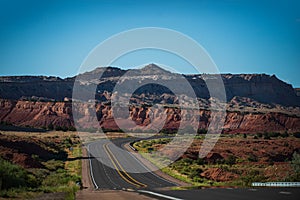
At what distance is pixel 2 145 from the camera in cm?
4938

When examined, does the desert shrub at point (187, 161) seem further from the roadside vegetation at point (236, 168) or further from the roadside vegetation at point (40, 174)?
the roadside vegetation at point (40, 174)

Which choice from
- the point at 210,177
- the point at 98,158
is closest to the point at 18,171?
the point at 210,177

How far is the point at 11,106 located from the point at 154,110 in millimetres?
50890

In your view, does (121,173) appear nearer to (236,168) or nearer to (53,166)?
(53,166)

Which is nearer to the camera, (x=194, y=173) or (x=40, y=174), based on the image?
(x=40, y=174)

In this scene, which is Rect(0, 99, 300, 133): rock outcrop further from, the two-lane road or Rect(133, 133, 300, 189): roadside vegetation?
the two-lane road

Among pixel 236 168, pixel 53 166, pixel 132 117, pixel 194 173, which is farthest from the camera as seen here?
pixel 132 117

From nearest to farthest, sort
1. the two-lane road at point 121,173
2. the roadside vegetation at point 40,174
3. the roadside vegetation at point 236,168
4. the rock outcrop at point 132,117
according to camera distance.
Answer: the roadside vegetation at point 40,174
the roadside vegetation at point 236,168
the two-lane road at point 121,173
the rock outcrop at point 132,117

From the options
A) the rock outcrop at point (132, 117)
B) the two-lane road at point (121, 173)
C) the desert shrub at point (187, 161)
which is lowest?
the two-lane road at point (121, 173)

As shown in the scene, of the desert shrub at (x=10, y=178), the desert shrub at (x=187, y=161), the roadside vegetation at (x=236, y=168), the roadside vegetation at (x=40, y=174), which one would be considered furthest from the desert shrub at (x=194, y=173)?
the desert shrub at (x=10, y=178)

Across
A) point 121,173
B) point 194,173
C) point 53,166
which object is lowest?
point 121,173

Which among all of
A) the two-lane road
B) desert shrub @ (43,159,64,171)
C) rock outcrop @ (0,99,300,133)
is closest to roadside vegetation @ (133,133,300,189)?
the two-lane road

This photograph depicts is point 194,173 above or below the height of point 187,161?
below

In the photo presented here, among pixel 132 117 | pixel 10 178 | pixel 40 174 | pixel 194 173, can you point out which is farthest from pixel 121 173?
pixel 132 117
